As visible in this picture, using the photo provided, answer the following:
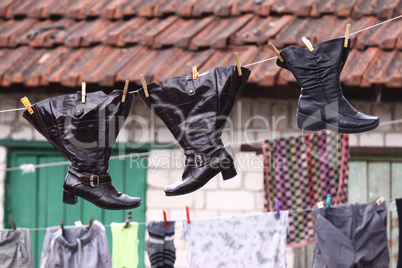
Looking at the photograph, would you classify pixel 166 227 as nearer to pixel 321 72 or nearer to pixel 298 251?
pixel 298 251

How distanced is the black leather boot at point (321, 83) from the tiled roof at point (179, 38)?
62.2 inches

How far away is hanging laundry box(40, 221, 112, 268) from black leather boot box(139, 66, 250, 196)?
126 centimetres

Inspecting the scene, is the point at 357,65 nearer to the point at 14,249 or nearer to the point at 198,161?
the point at 198,161

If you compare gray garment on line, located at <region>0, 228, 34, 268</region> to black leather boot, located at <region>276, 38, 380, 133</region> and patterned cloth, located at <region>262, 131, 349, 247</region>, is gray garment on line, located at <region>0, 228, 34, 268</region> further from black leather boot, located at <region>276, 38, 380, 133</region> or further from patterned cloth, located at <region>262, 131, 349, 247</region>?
black leather boot, located at <region>276, 38, 380, 133</region>

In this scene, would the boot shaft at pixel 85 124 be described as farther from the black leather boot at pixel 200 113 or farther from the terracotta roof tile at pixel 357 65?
the terracotta roof tile at pixel 357 65

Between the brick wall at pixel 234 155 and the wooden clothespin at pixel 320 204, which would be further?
the brick wall at pixel 234 155

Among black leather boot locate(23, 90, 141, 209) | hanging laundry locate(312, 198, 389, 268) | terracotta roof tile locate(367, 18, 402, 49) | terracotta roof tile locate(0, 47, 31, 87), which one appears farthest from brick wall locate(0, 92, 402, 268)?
black leather boot locate(23, 90, 141, 209)

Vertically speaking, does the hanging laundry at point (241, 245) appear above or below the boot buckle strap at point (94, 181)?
below

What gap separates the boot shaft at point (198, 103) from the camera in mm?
3490

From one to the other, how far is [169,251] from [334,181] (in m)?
1.26

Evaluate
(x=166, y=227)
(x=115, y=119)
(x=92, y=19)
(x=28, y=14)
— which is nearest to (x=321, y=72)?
(x=115, y=119)

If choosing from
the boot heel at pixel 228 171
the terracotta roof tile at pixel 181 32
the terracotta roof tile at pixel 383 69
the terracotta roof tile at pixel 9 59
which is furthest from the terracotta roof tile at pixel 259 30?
the boot heel at pixel 228 171

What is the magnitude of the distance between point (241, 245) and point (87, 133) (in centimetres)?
157

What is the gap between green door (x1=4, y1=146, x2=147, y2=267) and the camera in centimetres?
588
